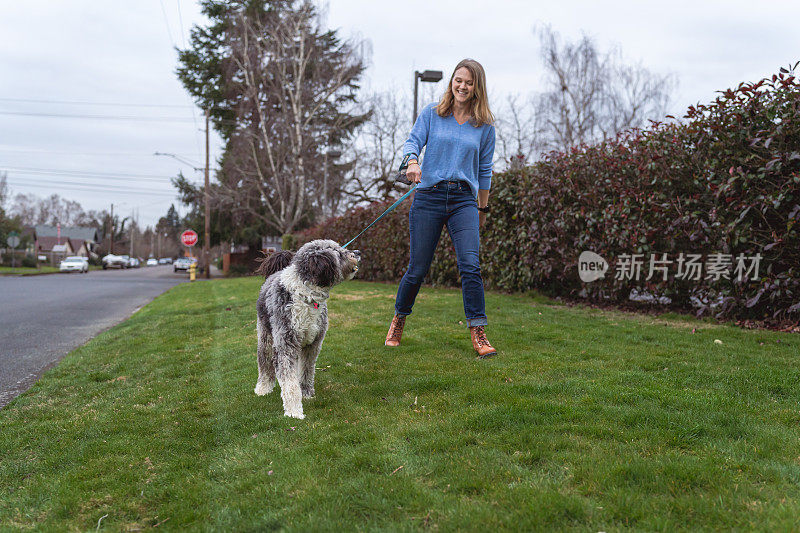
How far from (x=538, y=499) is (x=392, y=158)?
2354 cm

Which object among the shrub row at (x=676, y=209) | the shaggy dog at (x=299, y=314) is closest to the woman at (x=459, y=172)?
the shaggy dog at (x=299, y=314)

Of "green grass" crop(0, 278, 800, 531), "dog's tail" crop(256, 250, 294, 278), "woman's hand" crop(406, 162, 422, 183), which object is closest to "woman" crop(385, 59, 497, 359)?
"woman's hand" crop(406, 162, 422, 183)

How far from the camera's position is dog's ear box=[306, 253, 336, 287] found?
11.2ft

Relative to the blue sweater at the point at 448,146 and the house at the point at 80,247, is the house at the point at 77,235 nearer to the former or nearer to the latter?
the house at the point at 80,247

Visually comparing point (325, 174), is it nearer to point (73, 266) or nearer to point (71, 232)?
point (73, 266)

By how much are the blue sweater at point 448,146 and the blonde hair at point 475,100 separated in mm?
61

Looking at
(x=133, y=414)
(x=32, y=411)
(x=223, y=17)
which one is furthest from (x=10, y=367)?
(x=223, y=17)

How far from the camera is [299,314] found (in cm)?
338

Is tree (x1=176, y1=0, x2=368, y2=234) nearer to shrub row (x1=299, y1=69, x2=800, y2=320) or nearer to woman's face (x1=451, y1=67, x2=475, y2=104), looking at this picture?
shrub row (x1=299, y1=69, x2=800, y2=320)

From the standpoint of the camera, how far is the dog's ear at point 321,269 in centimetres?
341

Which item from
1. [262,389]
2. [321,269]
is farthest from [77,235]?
[321,269]

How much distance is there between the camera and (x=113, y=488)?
2352mm

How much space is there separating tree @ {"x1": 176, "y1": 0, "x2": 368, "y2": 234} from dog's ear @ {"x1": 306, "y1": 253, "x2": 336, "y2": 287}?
2088cm

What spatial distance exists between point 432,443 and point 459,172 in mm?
2528
